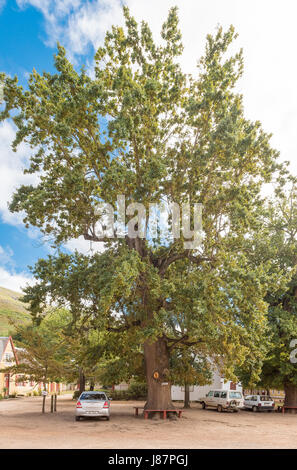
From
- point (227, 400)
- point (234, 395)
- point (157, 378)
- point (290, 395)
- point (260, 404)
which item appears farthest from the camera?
point (260, 404)

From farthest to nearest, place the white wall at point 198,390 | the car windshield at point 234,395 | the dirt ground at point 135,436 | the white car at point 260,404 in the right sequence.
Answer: the white wall at point 198,390 → the white car at point 260,404 → the car windshield at point 234,395 → the dirt ground at point 135,436

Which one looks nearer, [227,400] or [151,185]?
[151,185]

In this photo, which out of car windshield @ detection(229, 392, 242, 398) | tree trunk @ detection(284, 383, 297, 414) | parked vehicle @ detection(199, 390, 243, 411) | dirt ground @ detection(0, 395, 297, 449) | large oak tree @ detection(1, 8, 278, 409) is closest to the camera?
dirt ground @ detection(0, 395, 297, 449)

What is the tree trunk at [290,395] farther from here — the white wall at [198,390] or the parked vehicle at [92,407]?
the parked vehicle at [92,407]

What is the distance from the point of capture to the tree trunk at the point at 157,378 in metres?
21.6

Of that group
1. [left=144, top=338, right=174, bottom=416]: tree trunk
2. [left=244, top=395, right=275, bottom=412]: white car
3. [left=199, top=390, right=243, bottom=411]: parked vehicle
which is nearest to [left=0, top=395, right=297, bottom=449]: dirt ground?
[left=144, top=338, right=174, bottom=416]: tree trunk

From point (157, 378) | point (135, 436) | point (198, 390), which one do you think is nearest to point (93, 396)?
point (157, 378)

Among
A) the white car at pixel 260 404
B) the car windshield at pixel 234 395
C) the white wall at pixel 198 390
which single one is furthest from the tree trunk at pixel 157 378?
the white wall at pixel 198 390

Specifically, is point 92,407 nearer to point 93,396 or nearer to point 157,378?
point 93,396

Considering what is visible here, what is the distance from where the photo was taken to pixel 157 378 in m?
21.5

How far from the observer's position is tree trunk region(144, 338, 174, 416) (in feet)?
70.8

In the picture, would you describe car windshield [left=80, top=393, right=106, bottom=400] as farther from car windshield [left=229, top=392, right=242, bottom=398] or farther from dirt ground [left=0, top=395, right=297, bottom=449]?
car windshield [left=229, top=392, right=242, bottom=398]

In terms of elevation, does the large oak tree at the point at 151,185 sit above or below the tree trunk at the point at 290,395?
above
